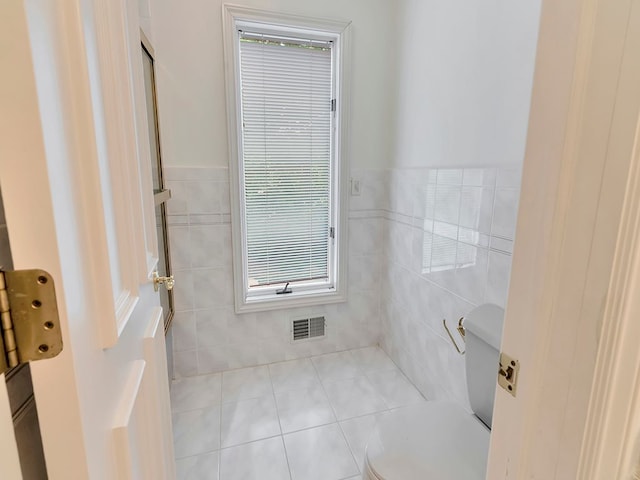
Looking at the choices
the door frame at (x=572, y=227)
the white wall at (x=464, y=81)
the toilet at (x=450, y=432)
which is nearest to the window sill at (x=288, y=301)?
the white wall at (x=464, y=81)

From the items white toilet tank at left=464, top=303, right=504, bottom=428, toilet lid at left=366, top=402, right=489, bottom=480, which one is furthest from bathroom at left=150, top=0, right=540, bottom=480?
toilet lid at left=366, top=402, right=489, bottom=480

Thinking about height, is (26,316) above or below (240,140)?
below

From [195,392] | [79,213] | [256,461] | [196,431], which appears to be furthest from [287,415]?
[79,213]

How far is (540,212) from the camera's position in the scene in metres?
0.46

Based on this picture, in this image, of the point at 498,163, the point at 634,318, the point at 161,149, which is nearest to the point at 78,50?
the point at 634,318

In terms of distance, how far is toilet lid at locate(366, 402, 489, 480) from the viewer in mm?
1004

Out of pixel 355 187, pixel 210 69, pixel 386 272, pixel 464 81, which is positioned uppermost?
pixel 210 69

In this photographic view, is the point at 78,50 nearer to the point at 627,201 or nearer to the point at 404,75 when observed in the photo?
the point at 627,201

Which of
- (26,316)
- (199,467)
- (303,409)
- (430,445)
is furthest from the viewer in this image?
(303,409)

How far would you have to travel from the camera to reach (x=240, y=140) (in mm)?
1956

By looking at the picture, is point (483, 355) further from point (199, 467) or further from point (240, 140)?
point (240, 140)

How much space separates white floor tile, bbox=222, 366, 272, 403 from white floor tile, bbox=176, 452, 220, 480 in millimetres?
391

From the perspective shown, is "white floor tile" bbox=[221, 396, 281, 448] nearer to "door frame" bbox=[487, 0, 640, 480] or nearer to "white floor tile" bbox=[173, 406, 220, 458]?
"white floor tile" bbox=[173, 406, 220, 458]

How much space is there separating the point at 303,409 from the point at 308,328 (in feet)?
1.84
